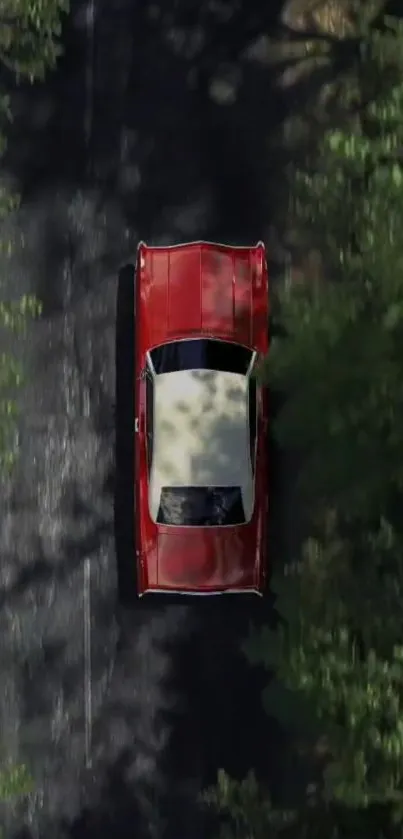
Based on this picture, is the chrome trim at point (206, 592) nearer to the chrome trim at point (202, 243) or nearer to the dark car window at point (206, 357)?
the dark car window at point (206, 357)

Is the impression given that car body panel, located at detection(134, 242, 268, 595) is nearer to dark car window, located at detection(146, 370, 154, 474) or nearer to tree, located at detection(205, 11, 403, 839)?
dark car window, located at detection(146, 370, 154, 474)

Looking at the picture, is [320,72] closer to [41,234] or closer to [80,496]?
[41,234]

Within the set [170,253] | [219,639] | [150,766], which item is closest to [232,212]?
[170,253]

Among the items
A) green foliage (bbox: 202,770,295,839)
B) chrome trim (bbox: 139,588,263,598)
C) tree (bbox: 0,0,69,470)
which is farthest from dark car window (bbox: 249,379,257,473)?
Result: green foliage (bbox: 202,770,295,839)

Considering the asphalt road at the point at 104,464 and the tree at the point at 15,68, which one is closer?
the tree at the point at 15,68

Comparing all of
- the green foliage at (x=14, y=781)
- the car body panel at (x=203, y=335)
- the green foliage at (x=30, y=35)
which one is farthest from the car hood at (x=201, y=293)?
the green foliage at (x=14, y=781)

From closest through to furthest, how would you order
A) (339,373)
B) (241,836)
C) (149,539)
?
(339,373) → (241,836) → (149,539)
